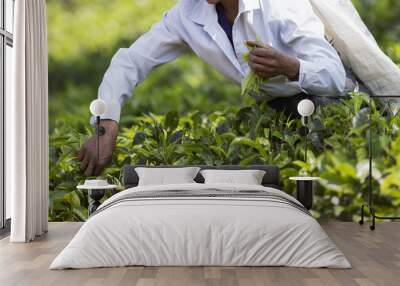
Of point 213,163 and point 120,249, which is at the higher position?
point 213,163

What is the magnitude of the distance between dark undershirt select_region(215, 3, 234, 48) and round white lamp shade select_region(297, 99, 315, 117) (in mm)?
826

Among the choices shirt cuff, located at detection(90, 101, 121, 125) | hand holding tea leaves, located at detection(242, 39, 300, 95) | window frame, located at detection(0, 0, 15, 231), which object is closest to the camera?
window frame, located at detection(0, 0, 15, 231)

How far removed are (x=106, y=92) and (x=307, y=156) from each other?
1915 millimetres

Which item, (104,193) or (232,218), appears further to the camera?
(104,193)

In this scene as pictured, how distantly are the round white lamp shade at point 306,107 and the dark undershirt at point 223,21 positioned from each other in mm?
826

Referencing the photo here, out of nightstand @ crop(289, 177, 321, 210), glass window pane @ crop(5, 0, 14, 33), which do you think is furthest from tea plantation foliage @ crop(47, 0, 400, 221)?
glass window pane @ crop(5, 0, 14, 33)

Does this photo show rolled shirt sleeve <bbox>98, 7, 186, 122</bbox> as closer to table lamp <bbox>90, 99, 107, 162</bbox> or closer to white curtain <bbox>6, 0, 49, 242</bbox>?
table lamp <bbox>90, 99, 107, 162</bbox>

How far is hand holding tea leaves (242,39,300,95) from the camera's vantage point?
5.63 meters

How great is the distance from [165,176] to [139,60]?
1.25 metres

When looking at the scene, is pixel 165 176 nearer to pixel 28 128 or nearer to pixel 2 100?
pixel 28 128

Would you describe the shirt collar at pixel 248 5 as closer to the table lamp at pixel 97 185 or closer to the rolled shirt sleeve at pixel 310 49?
the rolled shirt sleeve at pixel 310 49

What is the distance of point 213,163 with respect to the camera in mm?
5945

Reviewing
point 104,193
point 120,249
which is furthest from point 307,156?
point 120,249

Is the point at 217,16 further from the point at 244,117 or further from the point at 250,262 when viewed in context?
the point at 250,262
